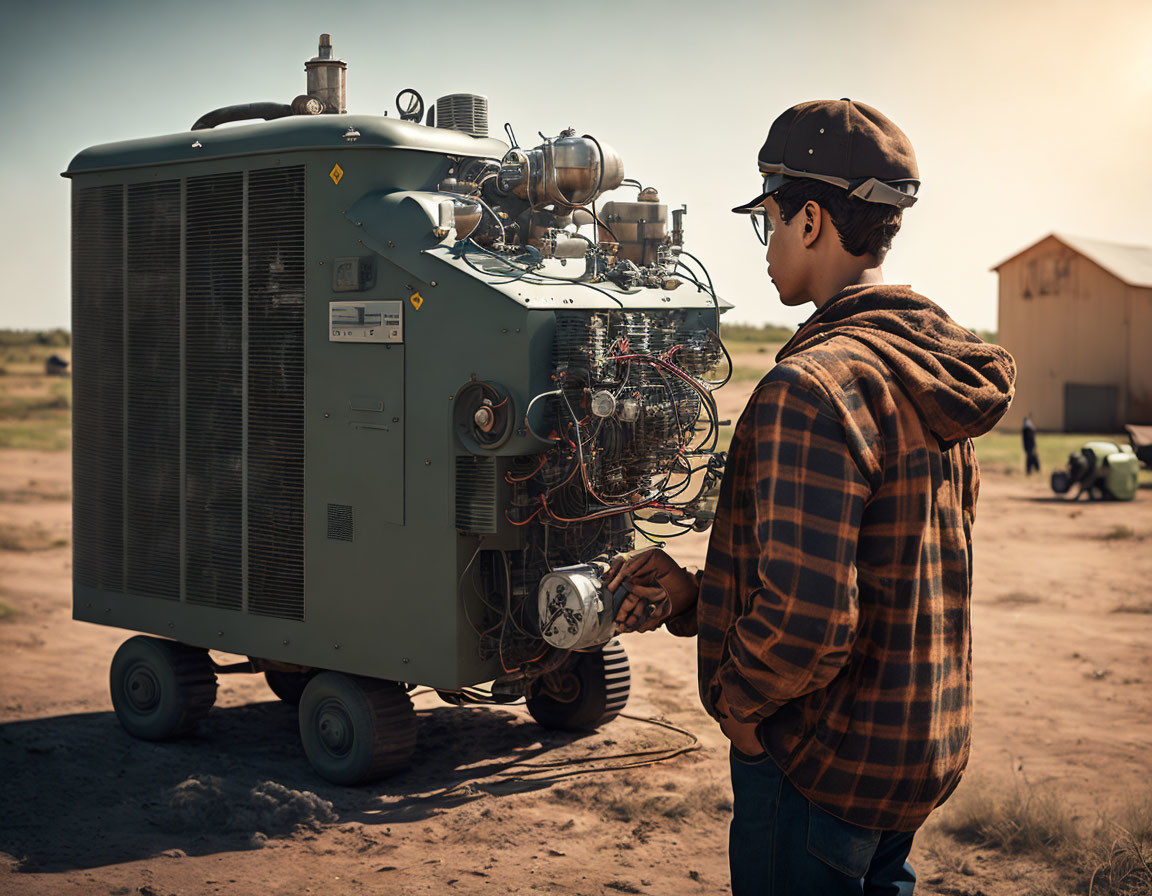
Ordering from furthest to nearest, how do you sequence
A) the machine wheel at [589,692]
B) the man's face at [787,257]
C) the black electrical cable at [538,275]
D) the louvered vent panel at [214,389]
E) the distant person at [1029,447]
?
the distant person at [1029,447] → the machine wheel at [589,692] → the louvered vent panel at [214,389] → the black electrical cable at [538,275] → the man's face at [787,257]

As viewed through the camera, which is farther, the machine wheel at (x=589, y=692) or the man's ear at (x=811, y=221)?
the machine wheel at (x=589, y=692)

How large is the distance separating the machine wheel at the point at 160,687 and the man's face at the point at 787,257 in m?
5.77

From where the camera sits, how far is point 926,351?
2496mm

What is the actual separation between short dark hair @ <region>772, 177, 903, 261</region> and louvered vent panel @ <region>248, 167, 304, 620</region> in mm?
4528

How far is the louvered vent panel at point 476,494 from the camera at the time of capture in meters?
6.04

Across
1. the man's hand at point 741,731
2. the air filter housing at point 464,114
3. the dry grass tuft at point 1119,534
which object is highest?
the air filter housing at point 464,114

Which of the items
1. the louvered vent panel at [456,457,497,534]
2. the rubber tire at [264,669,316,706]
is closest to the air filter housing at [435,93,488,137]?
the louvered vent panel at [456,457,497,534]

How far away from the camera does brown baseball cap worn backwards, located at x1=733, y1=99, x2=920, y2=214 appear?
258cm

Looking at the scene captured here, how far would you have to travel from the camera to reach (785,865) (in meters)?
2.49

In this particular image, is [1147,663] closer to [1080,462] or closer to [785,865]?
[785,865]

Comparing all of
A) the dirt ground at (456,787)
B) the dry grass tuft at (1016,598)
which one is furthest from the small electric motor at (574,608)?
the dry grass tuft at (1016,598)

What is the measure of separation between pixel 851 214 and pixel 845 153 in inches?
5.1

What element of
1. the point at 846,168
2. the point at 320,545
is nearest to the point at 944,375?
the point at 846,168

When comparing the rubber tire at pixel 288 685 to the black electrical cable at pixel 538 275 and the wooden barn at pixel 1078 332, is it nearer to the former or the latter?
the black electrical cable at pixel 538 275
